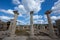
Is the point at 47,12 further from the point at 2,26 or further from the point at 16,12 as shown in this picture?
the point at 2,26

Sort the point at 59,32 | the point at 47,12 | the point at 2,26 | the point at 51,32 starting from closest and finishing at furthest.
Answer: the point at 51,32 → the point at 47,12 → the point at 59,32 → the point at 2,26

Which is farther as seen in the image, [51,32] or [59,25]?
[59,25]

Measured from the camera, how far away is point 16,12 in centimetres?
1501

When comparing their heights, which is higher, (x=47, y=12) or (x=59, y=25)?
(x=47, y=12)

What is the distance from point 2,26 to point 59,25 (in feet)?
70.9

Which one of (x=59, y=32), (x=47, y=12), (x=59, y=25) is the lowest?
(x=59, y=32)

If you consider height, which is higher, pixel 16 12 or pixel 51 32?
pixel 16 12

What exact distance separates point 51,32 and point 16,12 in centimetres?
813

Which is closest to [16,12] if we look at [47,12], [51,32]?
[47,12]

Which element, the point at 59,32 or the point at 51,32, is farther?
the point at 59,32

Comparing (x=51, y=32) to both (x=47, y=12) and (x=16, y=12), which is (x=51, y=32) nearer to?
(x=47, y=12)

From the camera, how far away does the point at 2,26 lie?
1127 inches

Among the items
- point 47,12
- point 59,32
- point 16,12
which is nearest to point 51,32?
point 47,12

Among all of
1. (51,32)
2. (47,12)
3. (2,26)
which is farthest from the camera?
(2,26)
